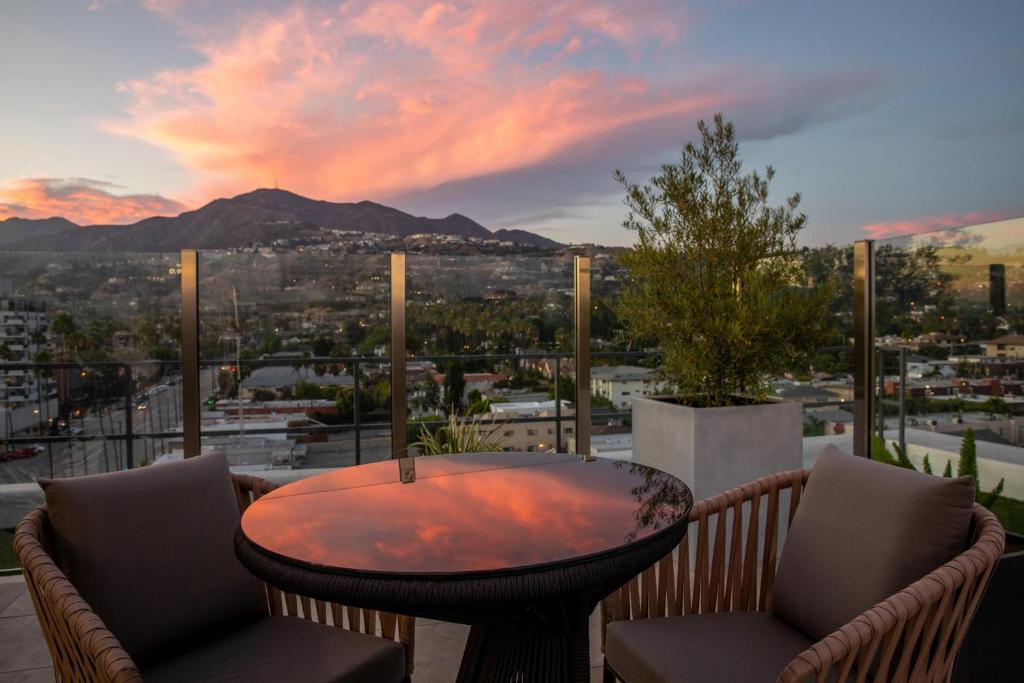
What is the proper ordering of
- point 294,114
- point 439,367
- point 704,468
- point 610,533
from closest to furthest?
point 610,533 < point 704,468 < point 439,367 < point 294,114

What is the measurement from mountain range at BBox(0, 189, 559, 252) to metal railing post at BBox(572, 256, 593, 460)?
30 centimetres

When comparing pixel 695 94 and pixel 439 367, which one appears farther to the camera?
pixel 695 94

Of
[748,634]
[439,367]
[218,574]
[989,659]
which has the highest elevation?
[439,367]

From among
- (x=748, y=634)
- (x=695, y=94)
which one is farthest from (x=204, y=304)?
(x=695, y=94)

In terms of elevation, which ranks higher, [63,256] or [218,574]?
[63,256]

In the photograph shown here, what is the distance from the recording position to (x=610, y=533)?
132 centimetres

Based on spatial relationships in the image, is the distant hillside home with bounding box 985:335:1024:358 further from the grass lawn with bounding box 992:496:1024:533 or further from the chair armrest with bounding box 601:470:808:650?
the chair armrest with bounding box 601:470:808:650

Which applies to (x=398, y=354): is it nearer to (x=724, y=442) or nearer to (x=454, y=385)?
(x=454, y=385)

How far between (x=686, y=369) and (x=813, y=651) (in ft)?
7.58

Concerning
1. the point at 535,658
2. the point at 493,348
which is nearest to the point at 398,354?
the point at 493,348

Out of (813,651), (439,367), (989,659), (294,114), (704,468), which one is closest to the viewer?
(813,651)

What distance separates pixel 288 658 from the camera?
1517 mm

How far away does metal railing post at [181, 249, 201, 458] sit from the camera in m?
3.35

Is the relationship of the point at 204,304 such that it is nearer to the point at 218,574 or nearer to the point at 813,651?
the point at 218,574
